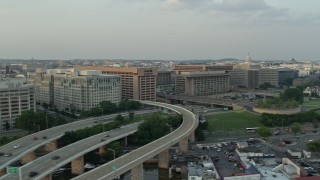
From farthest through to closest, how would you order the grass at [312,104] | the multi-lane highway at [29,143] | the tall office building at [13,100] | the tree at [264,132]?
the grass at [312,104], the tall office building at [13,100], the tree at [264,132], the multi-lane highway at [29,143]

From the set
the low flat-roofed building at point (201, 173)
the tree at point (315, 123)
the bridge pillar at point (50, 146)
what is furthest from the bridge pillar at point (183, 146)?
the tree at point (315, 123)

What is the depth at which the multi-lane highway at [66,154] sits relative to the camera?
A: 82.8 feet

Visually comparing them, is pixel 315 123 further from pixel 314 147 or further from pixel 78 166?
pixel 78 166

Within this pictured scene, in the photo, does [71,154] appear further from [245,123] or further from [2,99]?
[245,123]

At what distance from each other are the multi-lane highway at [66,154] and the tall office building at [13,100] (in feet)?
45.5

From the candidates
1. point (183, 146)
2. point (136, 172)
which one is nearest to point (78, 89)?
point (183, 146)

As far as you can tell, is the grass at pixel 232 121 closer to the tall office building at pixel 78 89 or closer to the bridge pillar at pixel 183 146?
the bridge pillar at pixel 183 146

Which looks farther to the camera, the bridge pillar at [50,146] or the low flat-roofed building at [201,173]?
the bridge pillar at [50,146]

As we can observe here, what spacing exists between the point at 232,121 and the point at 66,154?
2484 centimetres

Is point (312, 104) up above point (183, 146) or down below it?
above

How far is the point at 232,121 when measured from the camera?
4928 cm

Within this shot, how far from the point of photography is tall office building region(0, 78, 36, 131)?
46.4 meters

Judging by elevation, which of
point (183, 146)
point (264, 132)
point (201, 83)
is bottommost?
point (183, 146)

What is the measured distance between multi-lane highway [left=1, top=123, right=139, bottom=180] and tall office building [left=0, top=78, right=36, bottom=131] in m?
13.9
